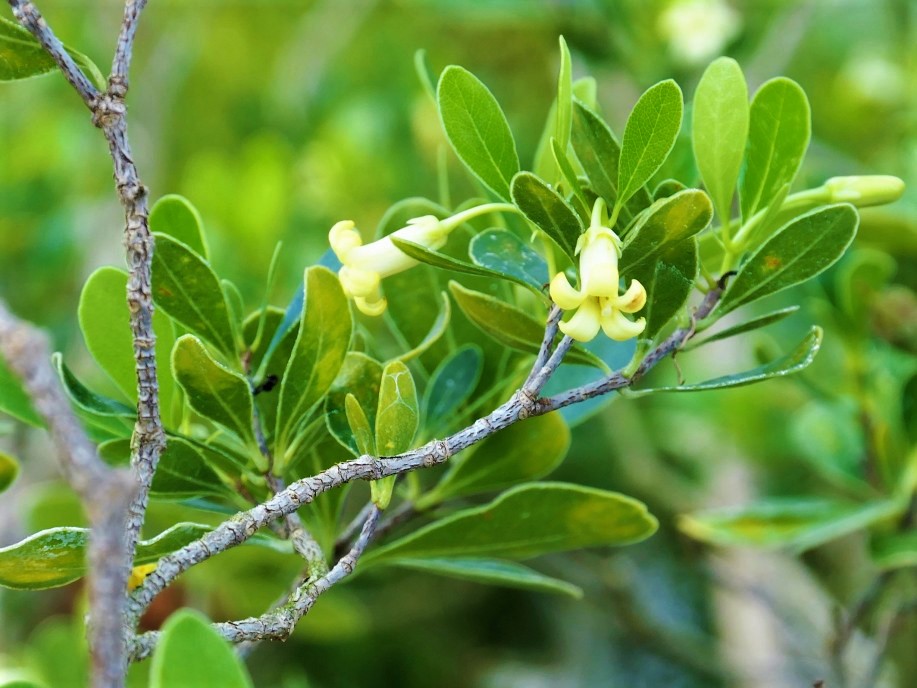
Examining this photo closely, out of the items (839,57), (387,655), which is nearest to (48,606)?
(387,655)

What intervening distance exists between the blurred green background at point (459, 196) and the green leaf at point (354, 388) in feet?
1.46

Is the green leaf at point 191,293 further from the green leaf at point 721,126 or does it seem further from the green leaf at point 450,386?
the green leaf at point 721,126

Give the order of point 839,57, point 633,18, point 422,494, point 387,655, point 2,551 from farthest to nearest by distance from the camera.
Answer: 1. point 839,57
2. point 387,655
3. point 633,18
4. point 422,494
5. point 2,551

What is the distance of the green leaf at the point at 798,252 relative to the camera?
25.9 inches

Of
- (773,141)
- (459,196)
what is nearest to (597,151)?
(773,141)

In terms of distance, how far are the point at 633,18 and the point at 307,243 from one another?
728 millimetres

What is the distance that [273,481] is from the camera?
71 centimetres

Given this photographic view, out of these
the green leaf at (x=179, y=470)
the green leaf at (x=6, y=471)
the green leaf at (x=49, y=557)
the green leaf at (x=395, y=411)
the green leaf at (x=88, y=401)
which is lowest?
the green leaf at (x=395, y=411)

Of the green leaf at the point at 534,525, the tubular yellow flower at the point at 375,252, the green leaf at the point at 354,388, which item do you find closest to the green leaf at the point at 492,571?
the green leaf at the point at 534,525

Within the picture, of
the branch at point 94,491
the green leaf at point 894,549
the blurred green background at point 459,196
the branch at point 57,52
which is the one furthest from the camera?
the blurred green background at point 459,196

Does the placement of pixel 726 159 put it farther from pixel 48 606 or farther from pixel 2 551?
pixel 48 606

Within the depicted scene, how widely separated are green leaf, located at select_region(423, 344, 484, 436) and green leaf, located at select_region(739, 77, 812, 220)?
0.23 metres

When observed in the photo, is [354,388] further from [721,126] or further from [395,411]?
[721,126]

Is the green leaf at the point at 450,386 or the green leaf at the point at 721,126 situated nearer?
the green leaf at the point at 721,126
